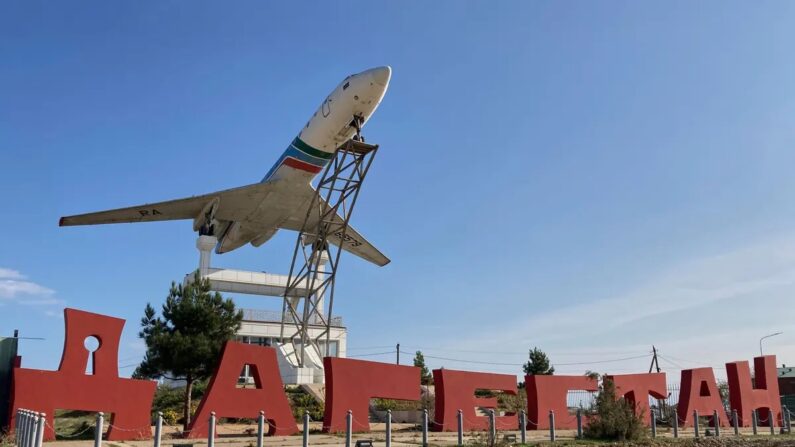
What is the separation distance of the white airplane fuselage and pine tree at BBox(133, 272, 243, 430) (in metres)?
10.3

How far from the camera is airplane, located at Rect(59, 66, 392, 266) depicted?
94.3ft

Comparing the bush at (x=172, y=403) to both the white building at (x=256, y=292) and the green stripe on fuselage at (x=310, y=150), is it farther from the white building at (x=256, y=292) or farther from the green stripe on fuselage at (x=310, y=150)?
the green stripe on fuselage at (x=310, y=150)

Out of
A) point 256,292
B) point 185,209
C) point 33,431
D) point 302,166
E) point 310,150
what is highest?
point 310,150

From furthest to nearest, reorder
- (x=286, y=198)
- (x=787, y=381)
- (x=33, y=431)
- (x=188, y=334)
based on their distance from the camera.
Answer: (x=787, y=381), (x=286, y=198), (x=188, y=334), (x=33, y=431)

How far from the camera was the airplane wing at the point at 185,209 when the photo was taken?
34969 mm

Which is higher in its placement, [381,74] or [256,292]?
[381,74]

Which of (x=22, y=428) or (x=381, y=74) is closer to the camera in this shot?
(x=22, y=428)

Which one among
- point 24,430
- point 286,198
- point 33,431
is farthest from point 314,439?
point 286,198

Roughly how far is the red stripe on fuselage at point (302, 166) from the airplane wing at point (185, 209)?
2233 mm

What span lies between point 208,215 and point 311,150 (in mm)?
9052

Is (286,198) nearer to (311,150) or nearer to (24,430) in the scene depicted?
(311,150)

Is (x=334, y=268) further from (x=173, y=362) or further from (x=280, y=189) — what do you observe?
(x=173, y=362)

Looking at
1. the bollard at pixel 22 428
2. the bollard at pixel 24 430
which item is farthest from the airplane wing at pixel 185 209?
the bollard at pixel 24 430

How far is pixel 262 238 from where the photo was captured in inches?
1660
